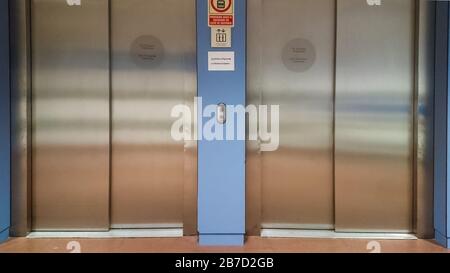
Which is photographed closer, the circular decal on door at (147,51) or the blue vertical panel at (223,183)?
the blue vertical panel at (223,183)

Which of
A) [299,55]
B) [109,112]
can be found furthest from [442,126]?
[109,112]

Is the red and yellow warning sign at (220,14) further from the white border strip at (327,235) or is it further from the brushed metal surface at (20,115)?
the white border strip at (327,235)

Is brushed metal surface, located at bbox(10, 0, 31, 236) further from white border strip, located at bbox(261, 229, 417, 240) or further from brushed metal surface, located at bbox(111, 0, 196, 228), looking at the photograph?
white border strip, located at bbox(261, 229, 417, 240)

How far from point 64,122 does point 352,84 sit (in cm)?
271

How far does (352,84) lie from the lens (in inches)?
153

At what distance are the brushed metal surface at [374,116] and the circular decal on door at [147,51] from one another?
1.67m

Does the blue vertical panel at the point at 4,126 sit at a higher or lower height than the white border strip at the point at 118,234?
higher

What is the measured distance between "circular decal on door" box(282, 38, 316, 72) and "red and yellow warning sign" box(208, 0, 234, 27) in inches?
25.4

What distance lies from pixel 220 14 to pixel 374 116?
1703 millimetres

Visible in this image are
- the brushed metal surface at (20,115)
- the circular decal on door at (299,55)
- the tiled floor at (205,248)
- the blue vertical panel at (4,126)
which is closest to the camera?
the tiled floor at (205,248)

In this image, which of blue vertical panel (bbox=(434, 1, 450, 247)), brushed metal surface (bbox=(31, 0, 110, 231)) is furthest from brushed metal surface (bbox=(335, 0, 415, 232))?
brushed metal surface (bbox=(31, 0, 110, 231))

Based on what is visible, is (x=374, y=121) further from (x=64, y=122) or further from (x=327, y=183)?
(x=64, y=122)

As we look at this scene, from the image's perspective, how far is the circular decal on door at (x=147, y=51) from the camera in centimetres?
390

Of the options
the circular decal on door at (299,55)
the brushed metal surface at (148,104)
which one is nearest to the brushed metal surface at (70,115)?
the brushed metal surface at (148,104)
